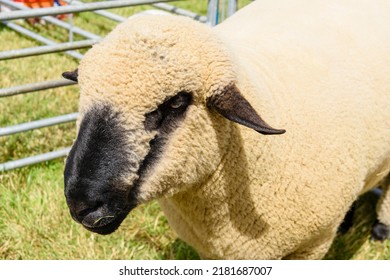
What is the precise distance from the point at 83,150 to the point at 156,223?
1529 millimetres

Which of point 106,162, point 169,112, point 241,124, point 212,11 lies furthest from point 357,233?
point 106,162

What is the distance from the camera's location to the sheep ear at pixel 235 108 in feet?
5.17

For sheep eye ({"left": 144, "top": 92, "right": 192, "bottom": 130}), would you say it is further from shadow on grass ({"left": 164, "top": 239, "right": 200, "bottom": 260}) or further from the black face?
shadow on grass ({"left": 164, "top": 239, "right": 200, "bottom": 260})

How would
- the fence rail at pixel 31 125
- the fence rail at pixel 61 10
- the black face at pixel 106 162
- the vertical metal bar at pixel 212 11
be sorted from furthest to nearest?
the vertical metal bar at pixel 212 11, the fence rail at pixel 31 125, the fence rail at pixel 61 10, the black face at pixel 106 162

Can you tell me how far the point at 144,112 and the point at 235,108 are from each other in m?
0.28

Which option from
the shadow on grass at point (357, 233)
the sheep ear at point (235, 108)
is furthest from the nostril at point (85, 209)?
the shadow on grass at point (357, 233)

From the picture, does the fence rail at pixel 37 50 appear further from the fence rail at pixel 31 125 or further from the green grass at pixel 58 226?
the green grass at pixel 58 226

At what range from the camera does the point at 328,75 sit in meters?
2.22

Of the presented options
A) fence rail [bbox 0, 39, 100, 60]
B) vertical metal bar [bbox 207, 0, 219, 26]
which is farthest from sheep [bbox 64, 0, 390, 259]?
fence rail [bbox 0, 39, 100, 60]

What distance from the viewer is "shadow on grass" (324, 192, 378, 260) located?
301cm

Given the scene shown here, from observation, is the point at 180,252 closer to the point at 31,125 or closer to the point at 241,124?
the point at 31,125
